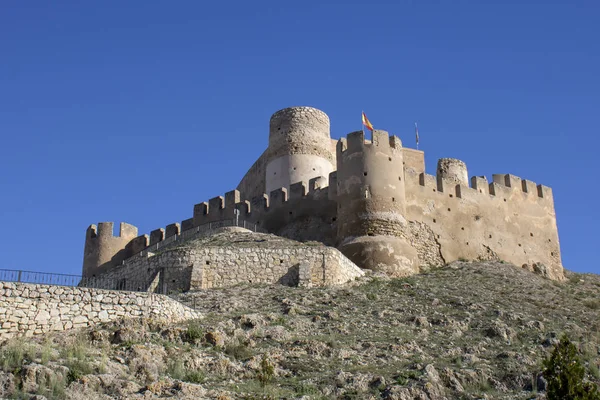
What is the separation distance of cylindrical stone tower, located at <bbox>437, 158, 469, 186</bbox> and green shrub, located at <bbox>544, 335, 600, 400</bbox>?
21126mm

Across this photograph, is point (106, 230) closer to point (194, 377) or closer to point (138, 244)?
point (138, 244)

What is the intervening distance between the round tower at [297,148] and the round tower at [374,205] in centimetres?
570

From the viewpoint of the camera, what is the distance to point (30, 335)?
803 inches

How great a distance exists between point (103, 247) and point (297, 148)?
8.92 m

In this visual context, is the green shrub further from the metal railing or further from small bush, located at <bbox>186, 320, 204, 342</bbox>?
the metal railing

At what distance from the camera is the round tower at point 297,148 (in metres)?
39.8

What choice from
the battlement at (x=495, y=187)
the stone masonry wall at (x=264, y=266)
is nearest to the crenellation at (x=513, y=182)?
the battlement at (x=495, y=187)

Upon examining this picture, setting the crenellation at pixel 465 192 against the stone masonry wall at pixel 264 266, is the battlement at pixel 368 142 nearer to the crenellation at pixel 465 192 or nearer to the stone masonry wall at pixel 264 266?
the crenellation at pixel 465 192

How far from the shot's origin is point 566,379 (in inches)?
675

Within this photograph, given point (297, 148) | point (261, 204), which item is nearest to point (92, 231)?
point (261, 204)

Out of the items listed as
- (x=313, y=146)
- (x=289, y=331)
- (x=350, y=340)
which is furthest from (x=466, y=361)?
(x=313, y=146)

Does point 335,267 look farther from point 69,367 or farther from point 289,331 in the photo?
point 69,367

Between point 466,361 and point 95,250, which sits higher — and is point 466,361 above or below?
below

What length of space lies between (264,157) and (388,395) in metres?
24.7
